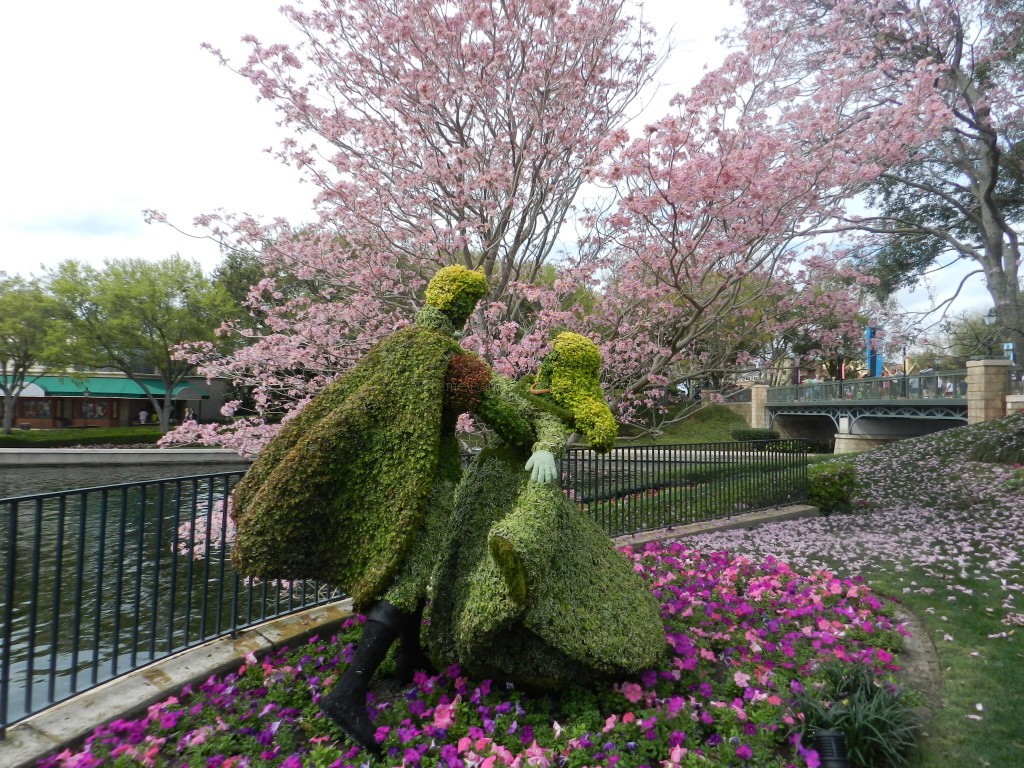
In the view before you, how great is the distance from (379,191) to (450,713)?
6111 millimetres

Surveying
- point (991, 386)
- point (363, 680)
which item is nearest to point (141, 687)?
point (363, 680)

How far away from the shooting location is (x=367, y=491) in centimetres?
289

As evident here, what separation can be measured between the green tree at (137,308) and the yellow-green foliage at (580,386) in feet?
93.6

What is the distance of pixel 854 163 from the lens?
23.8 ft

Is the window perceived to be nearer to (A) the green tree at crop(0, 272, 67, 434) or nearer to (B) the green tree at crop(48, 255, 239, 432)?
(A) the green tree at crop(0, 272, 67, 434)

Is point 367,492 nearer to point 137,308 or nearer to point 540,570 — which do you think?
point 540,570

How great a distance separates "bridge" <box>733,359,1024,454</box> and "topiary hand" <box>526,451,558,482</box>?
68.8ft

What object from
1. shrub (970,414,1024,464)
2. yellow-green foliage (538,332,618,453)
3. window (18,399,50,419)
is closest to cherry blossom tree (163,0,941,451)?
yellow-green foliage (538,332,618,453)

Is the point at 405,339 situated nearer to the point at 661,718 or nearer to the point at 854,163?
the point at 661,718

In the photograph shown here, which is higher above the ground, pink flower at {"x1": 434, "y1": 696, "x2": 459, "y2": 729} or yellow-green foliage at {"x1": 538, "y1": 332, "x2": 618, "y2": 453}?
yellow-green foliage at {"x1": 538, "y1": 332, "x2": 618, "y2": 453}

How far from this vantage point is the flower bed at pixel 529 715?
258 centimetres

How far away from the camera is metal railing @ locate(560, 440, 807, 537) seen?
7512 millimetres

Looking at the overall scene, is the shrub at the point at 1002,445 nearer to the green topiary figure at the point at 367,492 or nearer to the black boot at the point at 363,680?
the green topiary figure at the point at 367,492

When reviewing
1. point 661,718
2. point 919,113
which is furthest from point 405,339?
point 919,113
